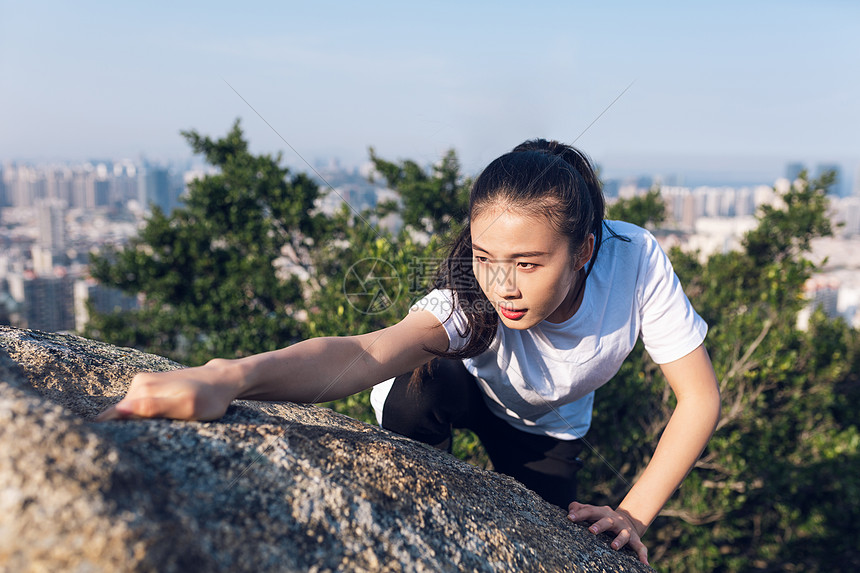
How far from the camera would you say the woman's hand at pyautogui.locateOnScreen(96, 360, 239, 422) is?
1387 millimetres

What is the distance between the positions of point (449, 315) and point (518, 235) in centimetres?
42

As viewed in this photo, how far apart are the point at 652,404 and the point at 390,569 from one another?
427 centimetres

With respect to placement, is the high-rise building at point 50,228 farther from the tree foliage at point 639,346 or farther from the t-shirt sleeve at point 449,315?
the t-shirt sleeve at point 449,315

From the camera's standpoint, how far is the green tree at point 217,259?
7.00 meters

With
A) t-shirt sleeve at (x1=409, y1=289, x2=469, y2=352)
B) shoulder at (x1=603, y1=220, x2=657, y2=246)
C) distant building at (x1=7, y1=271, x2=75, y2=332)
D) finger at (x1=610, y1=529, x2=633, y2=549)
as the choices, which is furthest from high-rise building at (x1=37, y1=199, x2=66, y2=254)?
finger at (x1=610, y1=529, x2=633, y2=549)

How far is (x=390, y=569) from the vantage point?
1.23m

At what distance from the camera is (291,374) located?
168 centimetres

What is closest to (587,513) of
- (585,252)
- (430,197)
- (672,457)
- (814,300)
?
(672,457)

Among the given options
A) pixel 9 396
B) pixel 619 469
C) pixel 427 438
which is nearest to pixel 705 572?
pixel 619 469

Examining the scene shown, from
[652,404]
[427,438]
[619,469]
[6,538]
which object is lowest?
[619,469]

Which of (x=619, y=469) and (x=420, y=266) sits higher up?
(x=420, y=266)

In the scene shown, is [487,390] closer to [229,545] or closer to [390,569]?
[390,569]

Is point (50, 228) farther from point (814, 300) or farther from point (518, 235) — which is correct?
point (518, 235)

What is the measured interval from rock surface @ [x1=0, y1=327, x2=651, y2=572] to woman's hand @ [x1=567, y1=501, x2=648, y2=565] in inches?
1.6
